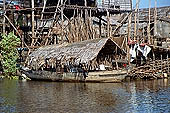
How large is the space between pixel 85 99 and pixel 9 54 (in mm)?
12983

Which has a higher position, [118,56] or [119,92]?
[118,56]

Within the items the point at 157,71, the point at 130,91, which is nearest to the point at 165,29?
the point at 157,71

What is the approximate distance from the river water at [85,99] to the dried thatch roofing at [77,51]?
6.96 feet

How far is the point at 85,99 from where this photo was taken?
17328mm

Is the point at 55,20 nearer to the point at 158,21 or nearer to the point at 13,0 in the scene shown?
the point at 13,0

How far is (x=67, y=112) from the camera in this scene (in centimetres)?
1416

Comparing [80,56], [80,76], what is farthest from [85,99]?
[80,76]

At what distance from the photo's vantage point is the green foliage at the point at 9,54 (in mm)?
28109

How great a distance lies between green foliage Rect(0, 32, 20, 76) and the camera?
28.1 m

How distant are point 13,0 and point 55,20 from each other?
570 centimetres

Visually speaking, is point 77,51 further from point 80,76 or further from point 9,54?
point 9,54

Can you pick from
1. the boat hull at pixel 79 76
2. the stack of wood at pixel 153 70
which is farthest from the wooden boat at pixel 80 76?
the stack of wood at pixel 153 70

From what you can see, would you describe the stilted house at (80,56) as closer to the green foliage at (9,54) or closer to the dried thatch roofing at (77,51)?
the dried thatch roofing at (77,51)

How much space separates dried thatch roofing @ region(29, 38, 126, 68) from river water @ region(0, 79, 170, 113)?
212cm
